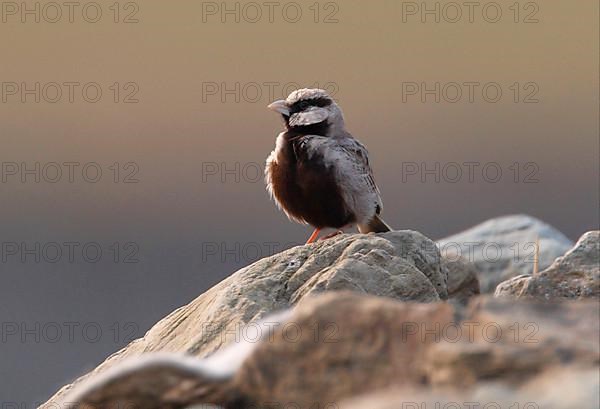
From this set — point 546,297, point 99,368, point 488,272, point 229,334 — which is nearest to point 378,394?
point 229,334

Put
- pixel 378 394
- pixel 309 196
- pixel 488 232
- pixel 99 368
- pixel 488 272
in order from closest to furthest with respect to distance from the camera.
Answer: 1. pixel 378 394
2. pixel 99 368
3. pixel 309 196
4. pixel 488 272
5. pixel 488 232

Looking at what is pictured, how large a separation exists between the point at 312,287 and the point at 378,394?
2.68m

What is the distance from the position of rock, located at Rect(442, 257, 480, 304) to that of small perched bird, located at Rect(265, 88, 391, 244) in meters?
1.07

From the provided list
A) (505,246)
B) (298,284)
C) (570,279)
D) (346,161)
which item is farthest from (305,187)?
(505,246)

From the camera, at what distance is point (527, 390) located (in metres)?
3.26

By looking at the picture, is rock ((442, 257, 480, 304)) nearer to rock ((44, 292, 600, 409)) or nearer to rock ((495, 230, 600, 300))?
rock ((495, 230, 600, 300))

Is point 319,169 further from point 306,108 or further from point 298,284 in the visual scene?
point 298,284

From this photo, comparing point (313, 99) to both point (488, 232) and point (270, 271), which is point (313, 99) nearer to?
point (270, 271)

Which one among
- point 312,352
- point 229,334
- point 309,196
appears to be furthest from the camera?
point 309,196

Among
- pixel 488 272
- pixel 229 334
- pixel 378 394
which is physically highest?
pixel 378 394

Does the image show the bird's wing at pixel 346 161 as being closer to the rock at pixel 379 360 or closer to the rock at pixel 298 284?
the rock at pixel 298 284

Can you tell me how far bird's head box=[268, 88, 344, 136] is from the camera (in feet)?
29.8

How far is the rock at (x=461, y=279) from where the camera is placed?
7969 mm

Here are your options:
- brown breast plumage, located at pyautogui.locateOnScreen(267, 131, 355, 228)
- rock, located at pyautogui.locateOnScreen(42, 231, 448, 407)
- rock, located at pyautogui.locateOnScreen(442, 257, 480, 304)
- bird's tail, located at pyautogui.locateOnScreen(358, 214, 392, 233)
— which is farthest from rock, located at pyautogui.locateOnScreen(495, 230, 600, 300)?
bird's tail, located at pyautogui.locateOnScreen(358, 214, 392, 233)
